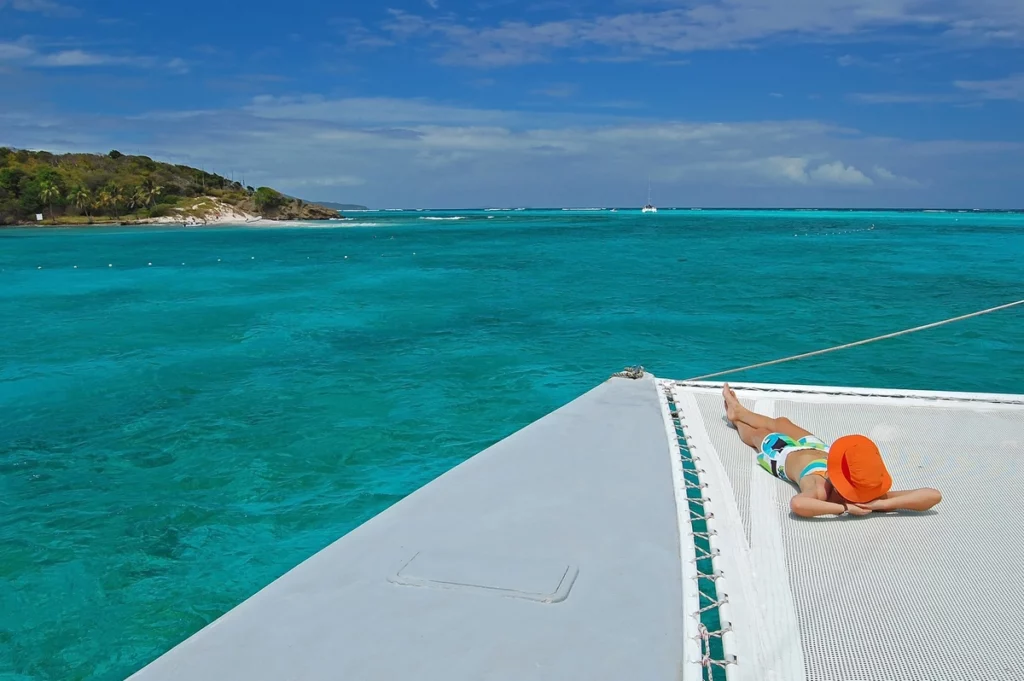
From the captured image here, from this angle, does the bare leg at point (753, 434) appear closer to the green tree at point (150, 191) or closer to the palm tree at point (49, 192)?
the palm tree at point (49, 192)

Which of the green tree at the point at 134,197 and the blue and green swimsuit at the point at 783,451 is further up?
the green tree at the point at 134,197

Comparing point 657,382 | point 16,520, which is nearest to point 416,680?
point 657,382

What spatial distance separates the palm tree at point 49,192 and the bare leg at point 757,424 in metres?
88.6

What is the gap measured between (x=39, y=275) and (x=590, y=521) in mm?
29680

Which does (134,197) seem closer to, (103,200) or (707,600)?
(103,200)

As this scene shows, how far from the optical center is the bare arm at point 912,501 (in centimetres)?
327

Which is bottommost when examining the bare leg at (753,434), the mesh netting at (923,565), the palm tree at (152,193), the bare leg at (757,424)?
the mesh netting at (923,565)

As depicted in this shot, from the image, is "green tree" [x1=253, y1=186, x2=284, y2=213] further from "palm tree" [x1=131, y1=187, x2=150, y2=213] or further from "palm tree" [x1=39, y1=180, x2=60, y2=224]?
"palm tree" [x1=39, y1=180, x2=60, y2=224]

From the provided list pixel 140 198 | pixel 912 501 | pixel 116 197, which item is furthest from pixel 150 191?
pixel 912 501

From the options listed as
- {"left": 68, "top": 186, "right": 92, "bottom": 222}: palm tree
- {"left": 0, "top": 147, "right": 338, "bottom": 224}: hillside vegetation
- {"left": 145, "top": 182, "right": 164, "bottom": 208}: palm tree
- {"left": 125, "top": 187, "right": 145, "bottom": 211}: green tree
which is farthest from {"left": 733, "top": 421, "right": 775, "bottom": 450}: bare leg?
{"left": 145, "top": 182, "right": 164, "bottom": 208}: palm tree

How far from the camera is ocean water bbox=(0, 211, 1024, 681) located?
4875mm

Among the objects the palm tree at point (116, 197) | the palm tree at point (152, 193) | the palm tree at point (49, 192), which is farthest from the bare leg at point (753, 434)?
the palm tree at point (152, 193)

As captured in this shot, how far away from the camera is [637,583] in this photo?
8.57ft

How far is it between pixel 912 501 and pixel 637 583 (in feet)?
5.29
